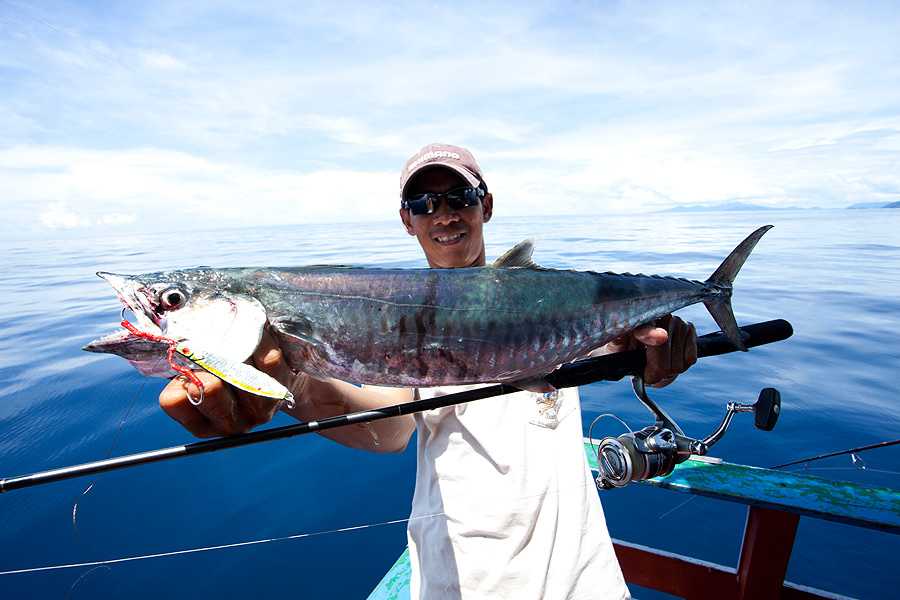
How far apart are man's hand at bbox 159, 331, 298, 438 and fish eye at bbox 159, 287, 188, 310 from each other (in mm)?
343

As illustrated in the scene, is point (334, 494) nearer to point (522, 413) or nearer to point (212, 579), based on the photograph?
point (212, 579)

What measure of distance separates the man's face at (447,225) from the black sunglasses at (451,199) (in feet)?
0.08

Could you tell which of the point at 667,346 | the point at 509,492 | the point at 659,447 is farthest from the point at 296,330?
the point at 659,447

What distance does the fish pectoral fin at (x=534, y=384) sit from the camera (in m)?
1.80

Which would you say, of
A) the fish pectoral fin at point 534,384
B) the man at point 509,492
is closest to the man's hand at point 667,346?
the man at point 509,492

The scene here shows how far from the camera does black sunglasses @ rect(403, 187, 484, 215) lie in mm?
2678

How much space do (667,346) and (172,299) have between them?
86.8 inches

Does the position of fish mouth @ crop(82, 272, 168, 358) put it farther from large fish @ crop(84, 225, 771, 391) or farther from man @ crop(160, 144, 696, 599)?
man @ crop(160, 144, 696, 599)

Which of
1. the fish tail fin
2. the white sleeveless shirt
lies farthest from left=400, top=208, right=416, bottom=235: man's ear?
the fish tail fin

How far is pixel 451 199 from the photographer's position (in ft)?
8.79

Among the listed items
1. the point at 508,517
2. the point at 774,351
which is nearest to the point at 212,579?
the point at 508,517

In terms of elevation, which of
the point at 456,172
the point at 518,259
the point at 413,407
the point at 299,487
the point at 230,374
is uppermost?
the point at 456,172

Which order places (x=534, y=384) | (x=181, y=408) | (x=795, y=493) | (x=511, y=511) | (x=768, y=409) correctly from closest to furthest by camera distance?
(x=181, y=408) < (x=534, y=384) < (x=511, y=511) < (x=768, y=409) < (x=795, y=493)

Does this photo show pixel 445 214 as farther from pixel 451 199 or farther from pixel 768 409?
pixel 768 409
